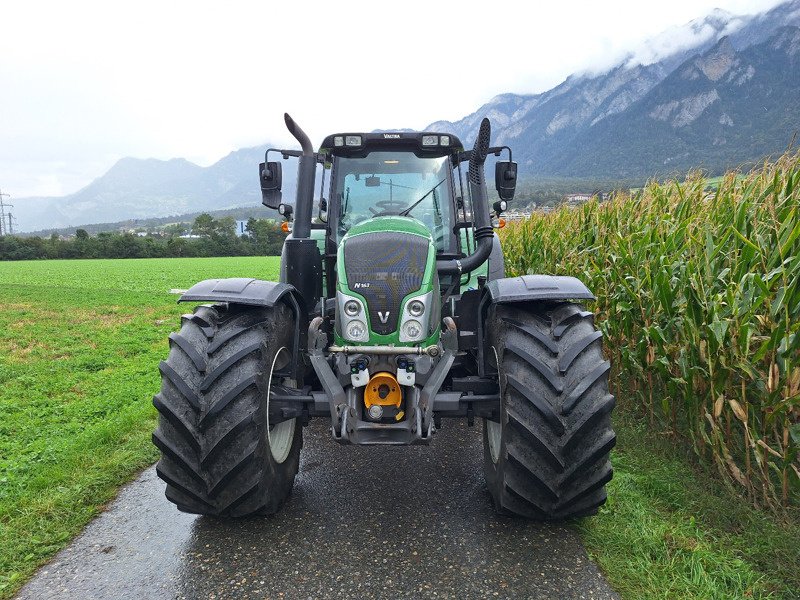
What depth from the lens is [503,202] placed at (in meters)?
4.11

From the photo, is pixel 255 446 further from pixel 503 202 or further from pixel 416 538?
pixel 503 202

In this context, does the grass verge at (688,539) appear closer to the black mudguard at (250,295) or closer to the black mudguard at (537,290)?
the black mudguard at (537,290)

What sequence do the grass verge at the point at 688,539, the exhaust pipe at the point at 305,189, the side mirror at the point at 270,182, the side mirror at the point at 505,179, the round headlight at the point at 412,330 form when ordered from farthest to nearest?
the side mirror at the point at 505,179
the side mirror at the point at 270,182
the exhaust pipe at the point at 305,189
the round headlight at the point at 412,330
the grass verge at the point at 688,539

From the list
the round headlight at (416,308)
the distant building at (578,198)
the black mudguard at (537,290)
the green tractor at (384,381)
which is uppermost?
the distant building at (578,198)

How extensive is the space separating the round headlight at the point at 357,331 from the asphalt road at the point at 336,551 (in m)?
0.96

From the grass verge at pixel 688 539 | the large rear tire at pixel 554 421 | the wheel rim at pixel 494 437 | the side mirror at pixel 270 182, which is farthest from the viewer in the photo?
the side mirror at pixel 270 182

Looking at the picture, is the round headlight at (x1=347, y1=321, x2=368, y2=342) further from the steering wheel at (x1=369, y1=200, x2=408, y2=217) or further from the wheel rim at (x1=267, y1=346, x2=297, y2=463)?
the steering wheel at (x1=369, y1=200, x2=408, y2=217)

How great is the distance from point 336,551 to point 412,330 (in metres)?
1.10

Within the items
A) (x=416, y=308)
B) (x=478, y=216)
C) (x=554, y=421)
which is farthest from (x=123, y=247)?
(x=554, y=421)

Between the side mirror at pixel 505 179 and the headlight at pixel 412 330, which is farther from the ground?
the side mirror at pixel 505 179

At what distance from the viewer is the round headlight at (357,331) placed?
275 cm

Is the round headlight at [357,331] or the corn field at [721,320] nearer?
the corn field at [721,320]

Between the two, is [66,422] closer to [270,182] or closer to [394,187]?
[270,182]

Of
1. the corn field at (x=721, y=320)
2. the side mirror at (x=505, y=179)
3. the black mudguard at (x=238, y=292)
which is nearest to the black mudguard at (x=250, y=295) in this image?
the black mudguard at (x=238, y=292)
